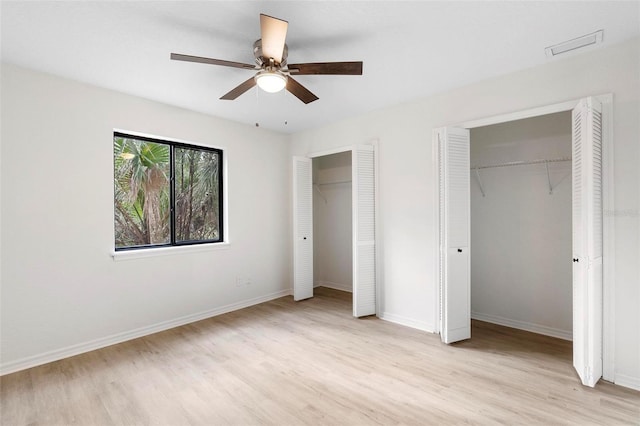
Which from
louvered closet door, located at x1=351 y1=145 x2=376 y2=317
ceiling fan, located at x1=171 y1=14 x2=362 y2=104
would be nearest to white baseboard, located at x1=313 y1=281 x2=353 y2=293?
louvered closet door, located at x1=351 y1=145 x2=376 y2=317

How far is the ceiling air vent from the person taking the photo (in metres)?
2.24

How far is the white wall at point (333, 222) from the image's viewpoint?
519 cm

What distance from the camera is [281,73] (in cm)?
Answer: 209

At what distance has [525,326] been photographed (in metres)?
3.38

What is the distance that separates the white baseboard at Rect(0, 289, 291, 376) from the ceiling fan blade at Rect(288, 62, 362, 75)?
10.2 ft

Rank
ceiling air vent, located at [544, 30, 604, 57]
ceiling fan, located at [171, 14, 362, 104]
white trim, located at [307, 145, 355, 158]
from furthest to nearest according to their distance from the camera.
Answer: white trim, located at [307, 145, 355, 158] → ceiling air vent, located at [544, 30, 604, 57] → ceiling fan, located at [171, 14, 362, 104]

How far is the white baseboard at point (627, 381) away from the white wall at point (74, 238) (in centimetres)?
398

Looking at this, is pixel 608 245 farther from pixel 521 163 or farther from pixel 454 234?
pixel 521 163

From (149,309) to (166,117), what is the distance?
2211 millimetres

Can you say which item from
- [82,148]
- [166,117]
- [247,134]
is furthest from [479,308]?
[82,148]

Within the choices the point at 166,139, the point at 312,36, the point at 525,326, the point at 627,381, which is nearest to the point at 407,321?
the point at 525,326

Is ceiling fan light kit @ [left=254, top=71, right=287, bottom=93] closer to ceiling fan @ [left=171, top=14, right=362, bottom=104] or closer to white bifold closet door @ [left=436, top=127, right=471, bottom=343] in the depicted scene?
ceiling fan @ [left=171, top=14, right=362, bottom=104]

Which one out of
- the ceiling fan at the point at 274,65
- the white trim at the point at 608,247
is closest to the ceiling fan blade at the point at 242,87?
the ceiling fan at the point at 274,65

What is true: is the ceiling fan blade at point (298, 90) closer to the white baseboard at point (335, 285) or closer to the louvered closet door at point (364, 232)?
the louvered closet door at point (364, 232)
